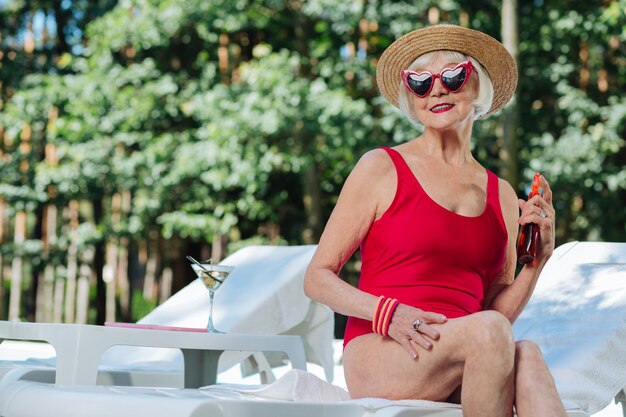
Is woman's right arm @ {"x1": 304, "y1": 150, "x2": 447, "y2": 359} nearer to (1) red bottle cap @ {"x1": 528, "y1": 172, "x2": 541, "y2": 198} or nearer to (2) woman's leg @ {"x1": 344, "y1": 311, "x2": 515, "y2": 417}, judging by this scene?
(2) woman's leg @ {"x1": 344, "y1": 311, "x2": 515, "y2": 417}

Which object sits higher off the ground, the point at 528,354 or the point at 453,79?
the point at 453,79

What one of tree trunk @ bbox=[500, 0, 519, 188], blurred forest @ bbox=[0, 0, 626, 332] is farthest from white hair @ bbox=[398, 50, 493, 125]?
tree trunk @ bbox=[500, 0, 519, 188]

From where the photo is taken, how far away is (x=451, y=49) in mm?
2521

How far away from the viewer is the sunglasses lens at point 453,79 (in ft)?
7.96

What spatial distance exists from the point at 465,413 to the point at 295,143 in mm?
9082

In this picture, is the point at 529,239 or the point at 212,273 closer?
the point at 529,239

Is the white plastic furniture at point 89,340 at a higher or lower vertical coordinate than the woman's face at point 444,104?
lower

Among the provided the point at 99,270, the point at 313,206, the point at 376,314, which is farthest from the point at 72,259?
the point at 376,314

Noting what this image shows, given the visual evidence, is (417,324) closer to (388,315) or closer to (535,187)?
(388,315)

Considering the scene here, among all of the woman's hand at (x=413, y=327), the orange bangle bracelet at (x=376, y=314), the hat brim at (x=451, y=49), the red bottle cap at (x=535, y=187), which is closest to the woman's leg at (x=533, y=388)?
the woman's hand at (x=413, y=327)

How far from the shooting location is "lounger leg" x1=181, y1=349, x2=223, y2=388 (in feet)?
12.2

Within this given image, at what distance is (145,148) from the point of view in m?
12.2

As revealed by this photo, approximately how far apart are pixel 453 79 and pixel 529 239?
426 millimetres

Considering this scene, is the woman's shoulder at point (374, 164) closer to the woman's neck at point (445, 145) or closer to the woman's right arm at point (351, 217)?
the woman's right arm at point (351, 217)
